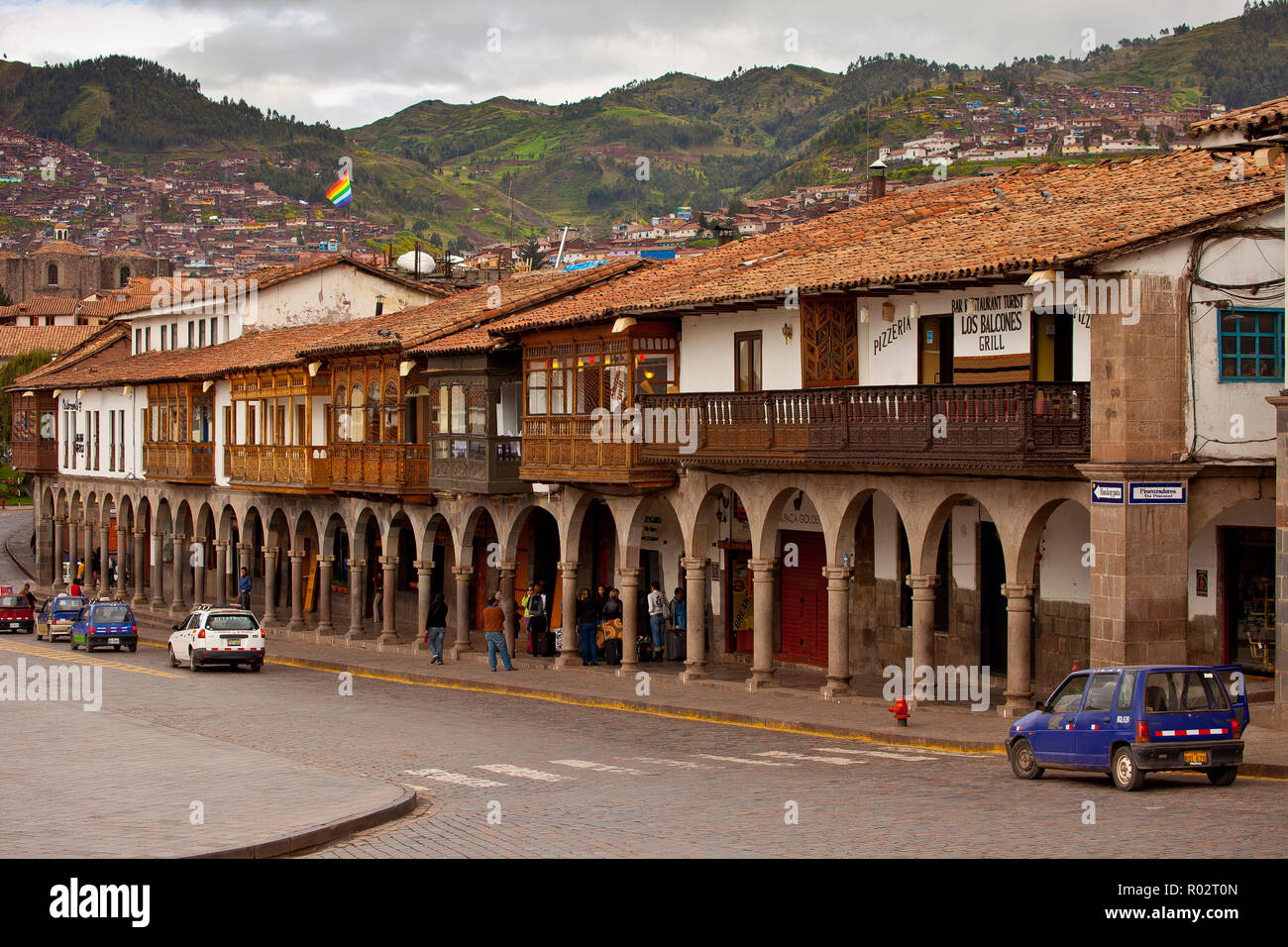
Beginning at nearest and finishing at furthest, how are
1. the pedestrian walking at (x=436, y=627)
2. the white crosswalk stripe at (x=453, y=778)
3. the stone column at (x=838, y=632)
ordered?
1. the white crosswalk stripe at (x=453, y=778)
2. the stone column at (x=838, y=632)
3. the pedestrian walking at (x=436, y=627)

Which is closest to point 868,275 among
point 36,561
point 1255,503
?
point 1255,503

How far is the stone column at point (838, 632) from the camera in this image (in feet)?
87.1

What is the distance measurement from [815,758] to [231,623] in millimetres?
20367

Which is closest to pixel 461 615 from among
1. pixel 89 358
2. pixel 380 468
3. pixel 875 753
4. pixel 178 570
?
pixel 380 468

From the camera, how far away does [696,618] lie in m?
30.5

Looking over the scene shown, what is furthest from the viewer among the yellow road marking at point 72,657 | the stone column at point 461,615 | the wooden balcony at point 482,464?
the stone column at point 461,615

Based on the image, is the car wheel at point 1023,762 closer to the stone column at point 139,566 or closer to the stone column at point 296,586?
the stone column at point 296,586

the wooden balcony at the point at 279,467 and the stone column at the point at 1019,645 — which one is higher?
the wooden balcony at the point at 279,467

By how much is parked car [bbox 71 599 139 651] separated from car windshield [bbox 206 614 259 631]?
7.51 metres

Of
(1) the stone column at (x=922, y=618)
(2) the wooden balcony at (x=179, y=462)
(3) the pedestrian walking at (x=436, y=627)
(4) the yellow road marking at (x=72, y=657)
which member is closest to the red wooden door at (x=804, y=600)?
(1) the stone column at (x=922, y=618)

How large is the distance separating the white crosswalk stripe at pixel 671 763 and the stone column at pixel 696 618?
9.33m

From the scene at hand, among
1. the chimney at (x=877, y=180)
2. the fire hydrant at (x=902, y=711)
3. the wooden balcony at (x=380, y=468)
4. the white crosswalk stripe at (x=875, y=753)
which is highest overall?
the chimney at (x=877, y=180)

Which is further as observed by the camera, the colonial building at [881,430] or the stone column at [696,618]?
the stone column at [696,618]
